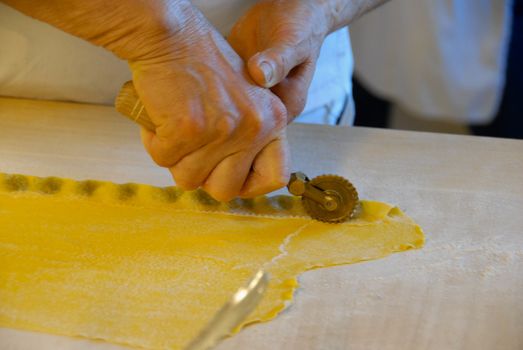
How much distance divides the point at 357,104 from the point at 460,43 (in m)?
0.45

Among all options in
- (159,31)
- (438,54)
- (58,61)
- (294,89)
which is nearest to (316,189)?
(294,89)

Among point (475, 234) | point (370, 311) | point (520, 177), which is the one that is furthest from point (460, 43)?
point (370, 311)

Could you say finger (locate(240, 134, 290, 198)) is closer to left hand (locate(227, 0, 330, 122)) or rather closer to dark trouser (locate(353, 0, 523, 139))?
left hand (locate(227, 0, 330, 122))

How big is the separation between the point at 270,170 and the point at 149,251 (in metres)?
0.17

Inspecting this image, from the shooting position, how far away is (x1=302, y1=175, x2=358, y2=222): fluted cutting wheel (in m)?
0.83

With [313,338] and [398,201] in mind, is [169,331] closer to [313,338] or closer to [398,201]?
[313,338]

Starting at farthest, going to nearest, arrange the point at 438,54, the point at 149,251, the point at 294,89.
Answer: the point at 438,54
the point at 294,89
the point at 149,251

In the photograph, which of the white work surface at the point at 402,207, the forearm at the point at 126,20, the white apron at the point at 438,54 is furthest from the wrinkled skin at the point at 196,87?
the white apron at the point at 438,54

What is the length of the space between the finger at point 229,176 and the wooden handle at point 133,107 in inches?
3.5

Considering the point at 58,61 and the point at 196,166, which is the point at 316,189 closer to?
the point at 196,166

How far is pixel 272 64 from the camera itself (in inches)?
32.2

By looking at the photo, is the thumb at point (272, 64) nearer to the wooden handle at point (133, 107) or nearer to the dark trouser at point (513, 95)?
the wooden handle at point (133, 107)

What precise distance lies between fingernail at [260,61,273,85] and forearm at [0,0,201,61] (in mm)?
89

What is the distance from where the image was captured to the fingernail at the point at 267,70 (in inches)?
31.8
